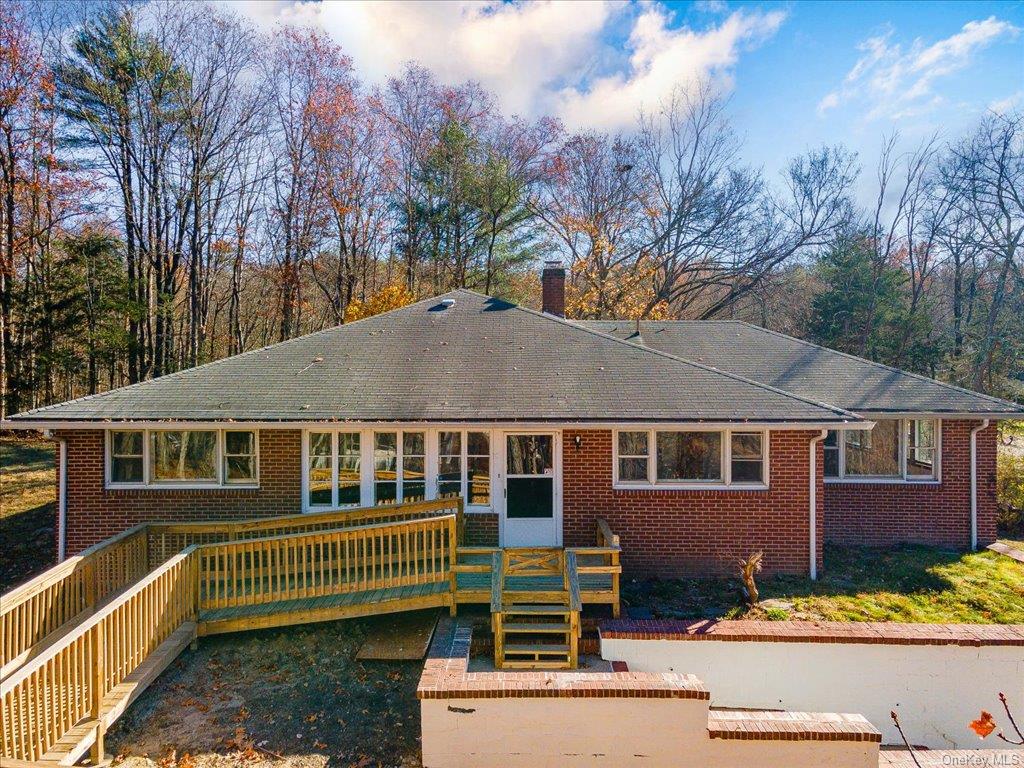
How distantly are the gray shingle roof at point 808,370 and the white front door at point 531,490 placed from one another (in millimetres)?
5896

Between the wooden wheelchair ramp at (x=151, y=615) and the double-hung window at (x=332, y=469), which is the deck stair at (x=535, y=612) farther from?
the double-hung window at (x=332, y=469)

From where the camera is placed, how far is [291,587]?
8383 mm

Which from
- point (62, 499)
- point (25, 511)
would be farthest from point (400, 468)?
point (25, 511)

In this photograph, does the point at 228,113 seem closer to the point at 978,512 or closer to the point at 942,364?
the point at 978,512

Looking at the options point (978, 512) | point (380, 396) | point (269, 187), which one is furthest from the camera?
point (269, 187)

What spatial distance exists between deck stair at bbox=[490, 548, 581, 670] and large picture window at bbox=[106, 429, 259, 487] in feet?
16.6

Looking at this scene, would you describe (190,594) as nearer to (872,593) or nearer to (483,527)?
(483,527)

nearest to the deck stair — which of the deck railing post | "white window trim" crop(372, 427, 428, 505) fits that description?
the deck railing post

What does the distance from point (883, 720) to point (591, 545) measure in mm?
4606

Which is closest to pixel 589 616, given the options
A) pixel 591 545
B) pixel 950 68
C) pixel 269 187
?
pixel 591 545

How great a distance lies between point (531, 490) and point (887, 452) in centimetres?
803

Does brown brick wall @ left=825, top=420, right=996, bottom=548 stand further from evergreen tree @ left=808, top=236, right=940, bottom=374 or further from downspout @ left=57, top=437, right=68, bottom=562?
evergreen tree @ left=808, top=236, right=940, bottom=374

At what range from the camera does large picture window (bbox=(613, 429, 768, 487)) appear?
1002 centimetres

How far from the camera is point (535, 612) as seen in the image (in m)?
7.42
